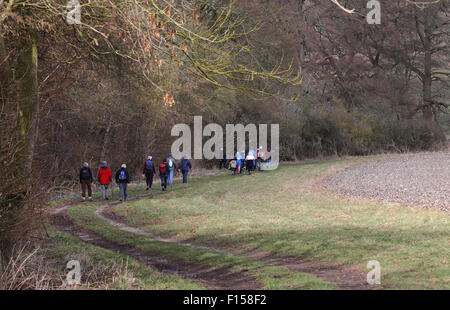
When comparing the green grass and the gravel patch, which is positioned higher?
the gravel patch

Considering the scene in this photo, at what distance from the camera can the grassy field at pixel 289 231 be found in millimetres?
11312

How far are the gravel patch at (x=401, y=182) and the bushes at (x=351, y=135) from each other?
1269cm

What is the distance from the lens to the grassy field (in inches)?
445

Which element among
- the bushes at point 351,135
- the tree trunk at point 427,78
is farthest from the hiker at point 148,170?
the tree trunk at point 427,78

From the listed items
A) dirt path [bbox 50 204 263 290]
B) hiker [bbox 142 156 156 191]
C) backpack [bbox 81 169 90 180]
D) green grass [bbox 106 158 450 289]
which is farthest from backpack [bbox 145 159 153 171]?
dirt path [bbox 50 204 263 290]

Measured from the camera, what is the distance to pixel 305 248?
1424cm

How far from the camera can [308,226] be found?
17281mm

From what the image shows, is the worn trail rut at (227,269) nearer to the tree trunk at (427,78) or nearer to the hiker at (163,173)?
the hiker at (163,173)

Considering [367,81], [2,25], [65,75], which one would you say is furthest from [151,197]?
[367,81]

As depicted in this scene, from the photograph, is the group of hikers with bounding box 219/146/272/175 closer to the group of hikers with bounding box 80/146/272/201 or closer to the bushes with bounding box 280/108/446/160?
the group of hikers with bounding box 80/146/272/201

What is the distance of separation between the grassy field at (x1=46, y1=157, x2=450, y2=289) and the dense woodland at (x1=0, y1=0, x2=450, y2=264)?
3.23m

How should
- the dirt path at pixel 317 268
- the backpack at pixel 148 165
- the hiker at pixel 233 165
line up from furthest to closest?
the hiker at pixel 233 165 → the backpack at pixel 148 165 → the dirt path at pixel 317 268

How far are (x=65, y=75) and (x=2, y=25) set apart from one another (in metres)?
2.35
